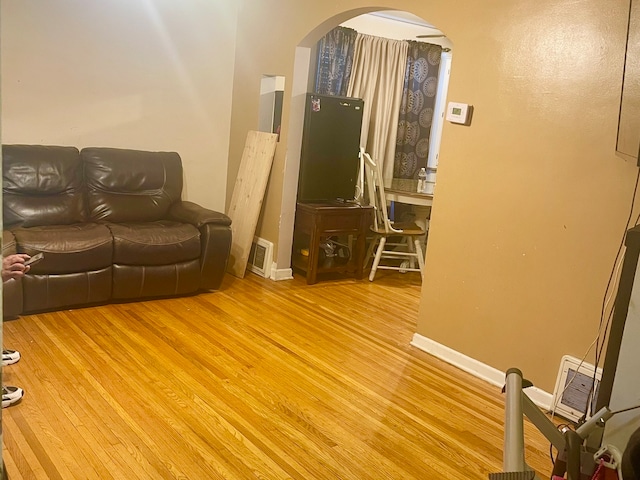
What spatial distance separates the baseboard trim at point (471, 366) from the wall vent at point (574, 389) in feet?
0.26

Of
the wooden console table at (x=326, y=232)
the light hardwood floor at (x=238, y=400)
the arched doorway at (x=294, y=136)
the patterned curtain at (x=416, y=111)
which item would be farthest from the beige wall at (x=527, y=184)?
the patterned curtain at (x=416, y=111)

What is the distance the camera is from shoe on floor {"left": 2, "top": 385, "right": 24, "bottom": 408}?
2.56 metres

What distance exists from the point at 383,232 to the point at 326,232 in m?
0.60

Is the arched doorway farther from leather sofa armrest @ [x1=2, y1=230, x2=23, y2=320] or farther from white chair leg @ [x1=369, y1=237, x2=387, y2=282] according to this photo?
leather sofa armrest @ [x1=2, y1=230, x2=23, y2=320]

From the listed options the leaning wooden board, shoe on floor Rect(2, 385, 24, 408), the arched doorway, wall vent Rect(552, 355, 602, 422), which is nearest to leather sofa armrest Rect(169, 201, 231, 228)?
the leaning wooden board

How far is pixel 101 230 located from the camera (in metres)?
3.94

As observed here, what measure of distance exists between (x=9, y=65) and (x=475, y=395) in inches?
147

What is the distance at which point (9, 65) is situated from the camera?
4164 millimetres

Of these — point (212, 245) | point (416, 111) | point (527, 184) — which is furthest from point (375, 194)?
point (527, 184)

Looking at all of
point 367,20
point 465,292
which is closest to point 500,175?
point 465,292

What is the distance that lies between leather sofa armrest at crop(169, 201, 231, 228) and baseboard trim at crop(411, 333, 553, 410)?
1.60 meters

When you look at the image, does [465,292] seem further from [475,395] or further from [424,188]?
[424,188]

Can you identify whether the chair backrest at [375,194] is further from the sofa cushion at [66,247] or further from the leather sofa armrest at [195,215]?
the sofa cushion at [66,247]

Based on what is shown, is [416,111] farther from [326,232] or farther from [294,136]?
[326,232]
